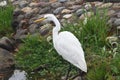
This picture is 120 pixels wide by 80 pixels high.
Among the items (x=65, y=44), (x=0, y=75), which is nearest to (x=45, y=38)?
(x=0, y=75)

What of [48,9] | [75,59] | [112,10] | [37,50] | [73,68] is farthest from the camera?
[48,9]

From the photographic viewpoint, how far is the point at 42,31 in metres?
8.06

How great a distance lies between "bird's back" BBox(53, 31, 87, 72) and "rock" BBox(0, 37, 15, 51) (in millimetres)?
1787

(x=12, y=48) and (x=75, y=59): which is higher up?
(x=75, y=59)

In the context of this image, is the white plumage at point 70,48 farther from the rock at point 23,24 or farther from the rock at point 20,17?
the rock at point 20,17

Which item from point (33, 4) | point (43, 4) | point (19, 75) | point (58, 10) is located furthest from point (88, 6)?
point (19, 75)

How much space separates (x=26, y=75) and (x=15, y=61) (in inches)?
19.3

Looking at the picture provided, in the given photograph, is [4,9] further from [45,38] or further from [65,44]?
[65,44]

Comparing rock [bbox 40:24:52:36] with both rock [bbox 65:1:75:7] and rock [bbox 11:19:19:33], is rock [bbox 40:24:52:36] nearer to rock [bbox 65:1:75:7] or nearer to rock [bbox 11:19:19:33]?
rock [bbox 65:1:75:7]

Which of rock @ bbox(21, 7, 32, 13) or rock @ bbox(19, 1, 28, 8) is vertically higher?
rock @ bbox(19, 1, 28, 8)

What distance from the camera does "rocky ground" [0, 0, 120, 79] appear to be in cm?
749

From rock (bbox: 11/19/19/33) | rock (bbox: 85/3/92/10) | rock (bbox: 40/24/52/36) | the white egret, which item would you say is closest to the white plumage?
the white egret

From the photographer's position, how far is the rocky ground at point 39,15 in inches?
295

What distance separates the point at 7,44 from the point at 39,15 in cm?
97
